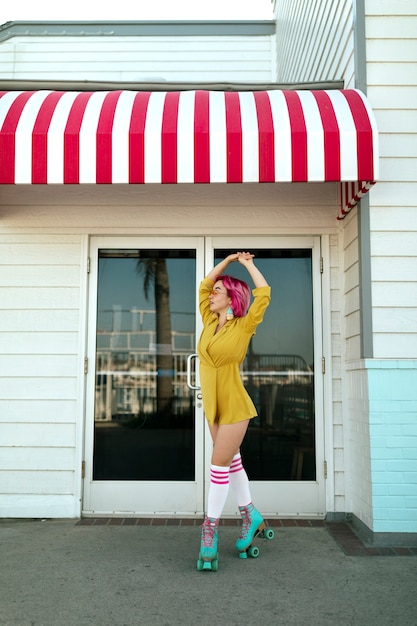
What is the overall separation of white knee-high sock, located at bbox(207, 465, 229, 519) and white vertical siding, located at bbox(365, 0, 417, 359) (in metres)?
1.45

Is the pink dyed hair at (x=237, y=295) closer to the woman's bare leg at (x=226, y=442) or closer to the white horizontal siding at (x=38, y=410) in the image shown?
the woman's bare leg at (x=226, y=442)

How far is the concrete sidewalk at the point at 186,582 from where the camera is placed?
305 centimetres

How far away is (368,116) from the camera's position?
4.20m

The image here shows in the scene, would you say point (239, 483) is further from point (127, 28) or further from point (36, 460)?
point (127, 28)

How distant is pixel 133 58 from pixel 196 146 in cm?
501

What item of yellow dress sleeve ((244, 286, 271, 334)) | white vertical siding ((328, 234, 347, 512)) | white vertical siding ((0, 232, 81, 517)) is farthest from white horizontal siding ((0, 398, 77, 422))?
white vertical siding ((328, 234, 347, 512))

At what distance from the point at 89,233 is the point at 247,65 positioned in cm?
448

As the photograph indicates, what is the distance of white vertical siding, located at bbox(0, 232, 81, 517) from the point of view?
16.4ft

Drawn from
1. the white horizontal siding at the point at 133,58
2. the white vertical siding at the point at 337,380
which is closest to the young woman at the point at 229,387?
the white vertical siding at the point at 337,380

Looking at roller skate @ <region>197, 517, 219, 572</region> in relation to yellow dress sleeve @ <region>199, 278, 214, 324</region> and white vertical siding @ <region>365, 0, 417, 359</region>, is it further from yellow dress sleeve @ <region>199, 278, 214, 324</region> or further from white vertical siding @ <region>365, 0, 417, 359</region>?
white vertical siding @ <region>365, 0, 417, 359</region>

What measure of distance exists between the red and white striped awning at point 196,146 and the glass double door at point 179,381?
116 cm

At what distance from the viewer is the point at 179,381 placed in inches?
204

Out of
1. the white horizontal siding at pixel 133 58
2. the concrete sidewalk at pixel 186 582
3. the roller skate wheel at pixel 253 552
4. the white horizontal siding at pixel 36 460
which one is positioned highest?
the white horizontal siding at pixel 133 58

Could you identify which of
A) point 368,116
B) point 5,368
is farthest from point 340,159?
point 5,368
